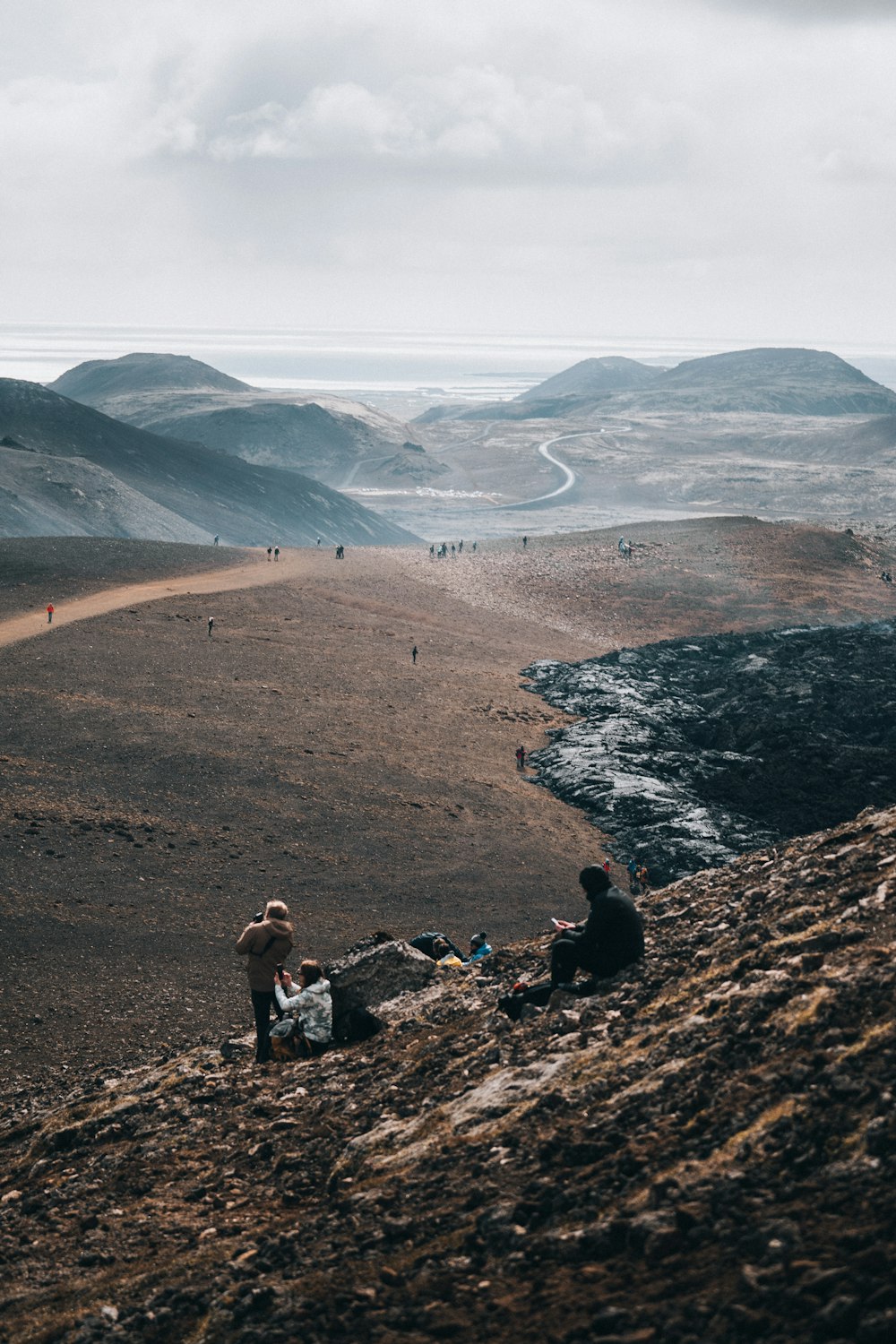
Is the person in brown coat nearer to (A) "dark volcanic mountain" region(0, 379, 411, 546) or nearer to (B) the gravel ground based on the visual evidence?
(B) the gravel ground

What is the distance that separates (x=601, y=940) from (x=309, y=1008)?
4.55 meters

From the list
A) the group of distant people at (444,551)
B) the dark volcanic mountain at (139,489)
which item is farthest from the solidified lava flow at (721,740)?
the dark volcanic mountain at (139,489)

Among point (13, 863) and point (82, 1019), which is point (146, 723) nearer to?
point (13, 863)

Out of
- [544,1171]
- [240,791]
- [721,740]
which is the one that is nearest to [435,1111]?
[544,1171]

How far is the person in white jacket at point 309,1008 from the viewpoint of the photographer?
15.6 metres

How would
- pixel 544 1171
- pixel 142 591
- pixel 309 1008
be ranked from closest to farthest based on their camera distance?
pixel 544 1171
pixel 309 1008
pixel 142 591

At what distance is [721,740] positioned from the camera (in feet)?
173

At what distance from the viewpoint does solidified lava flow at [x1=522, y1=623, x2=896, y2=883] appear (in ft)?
138

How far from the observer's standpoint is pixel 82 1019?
23656 mm

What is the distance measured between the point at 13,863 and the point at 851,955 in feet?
83.0

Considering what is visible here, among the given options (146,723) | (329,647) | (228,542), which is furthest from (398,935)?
(228,542)

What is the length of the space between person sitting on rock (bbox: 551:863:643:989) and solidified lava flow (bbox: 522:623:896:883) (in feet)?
84.4

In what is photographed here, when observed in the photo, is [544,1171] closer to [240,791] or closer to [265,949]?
[265,949]

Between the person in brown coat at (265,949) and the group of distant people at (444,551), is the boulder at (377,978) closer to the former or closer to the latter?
the person in brown coat at (265,949)
